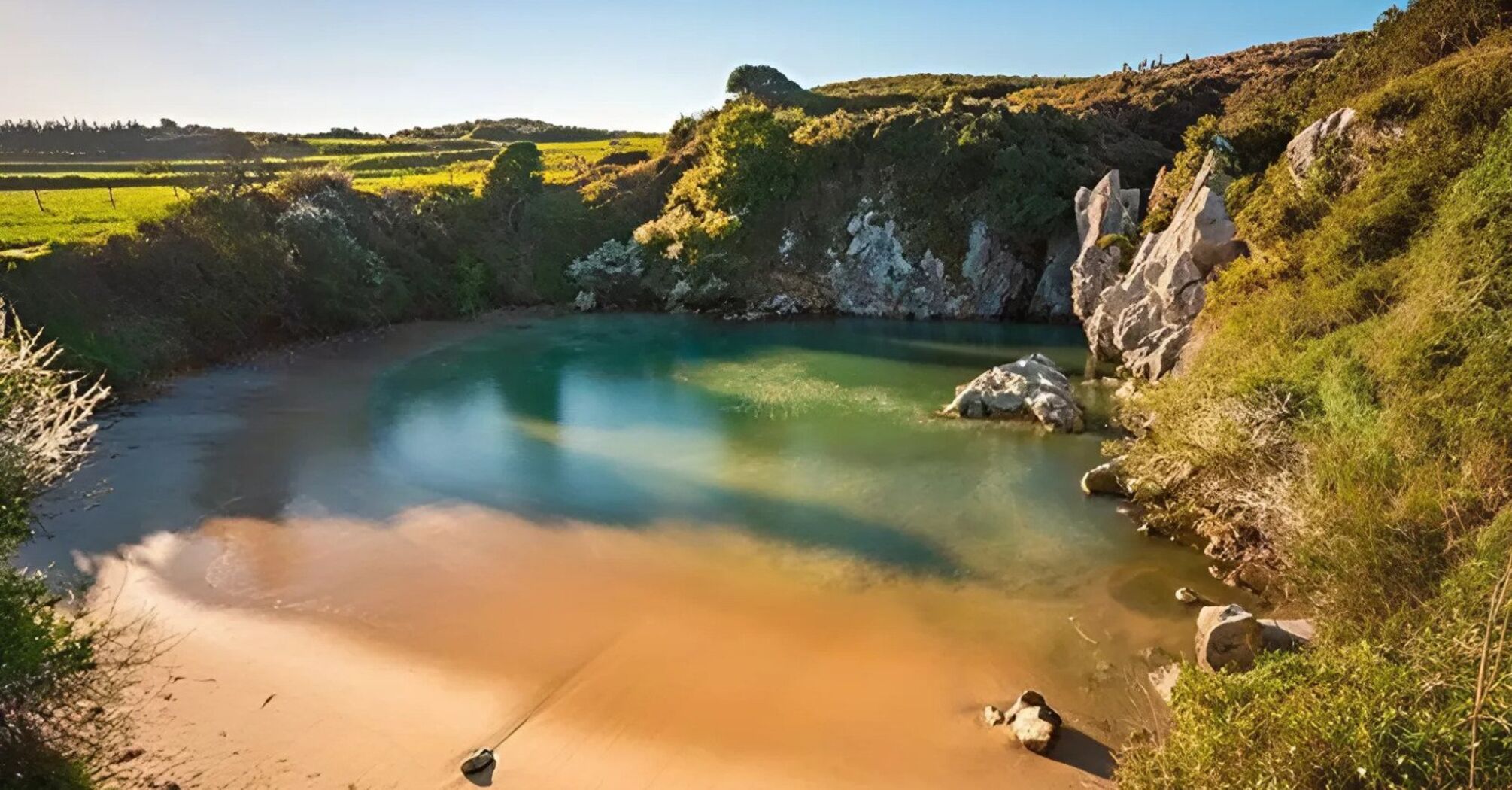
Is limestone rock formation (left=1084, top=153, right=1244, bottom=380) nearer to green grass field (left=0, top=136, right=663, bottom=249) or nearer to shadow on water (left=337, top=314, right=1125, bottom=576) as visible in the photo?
shadow on water (left=337, top=314, right=1125, bottom=576)

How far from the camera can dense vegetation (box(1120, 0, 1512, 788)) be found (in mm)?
6727

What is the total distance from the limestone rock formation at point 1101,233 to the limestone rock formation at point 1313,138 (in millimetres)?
11916

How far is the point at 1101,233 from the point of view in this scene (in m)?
34.8

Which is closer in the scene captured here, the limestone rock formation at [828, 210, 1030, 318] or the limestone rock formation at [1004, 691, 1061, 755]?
the limestone rock formation at [1004, 691, 1061, 755]

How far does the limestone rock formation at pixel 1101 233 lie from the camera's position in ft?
112

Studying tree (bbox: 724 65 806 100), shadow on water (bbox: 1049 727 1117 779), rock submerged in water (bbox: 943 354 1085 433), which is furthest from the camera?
tree (bbox: 724 65 806 100)

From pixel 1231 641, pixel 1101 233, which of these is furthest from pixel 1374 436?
pixel 1101 233

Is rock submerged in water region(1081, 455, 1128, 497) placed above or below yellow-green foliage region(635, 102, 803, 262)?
below

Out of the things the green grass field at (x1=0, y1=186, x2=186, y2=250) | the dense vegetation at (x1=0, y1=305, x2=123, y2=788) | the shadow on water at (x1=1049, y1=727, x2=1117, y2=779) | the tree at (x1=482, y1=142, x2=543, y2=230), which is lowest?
the shadow on water at (x1=1049, y1=727, x2=1117, y2=779)

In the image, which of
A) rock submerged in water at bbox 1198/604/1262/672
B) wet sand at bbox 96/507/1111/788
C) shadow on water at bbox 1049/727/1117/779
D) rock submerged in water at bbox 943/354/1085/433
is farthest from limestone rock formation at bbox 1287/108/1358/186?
shadow on water at bbox 1049/727/1117/779

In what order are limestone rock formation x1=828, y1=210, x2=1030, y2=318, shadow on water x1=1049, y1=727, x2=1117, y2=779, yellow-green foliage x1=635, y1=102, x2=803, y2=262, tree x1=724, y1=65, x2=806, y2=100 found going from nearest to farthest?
1. shadow on water x1=1049, y1=727, x2=1117, y2=779
2. limestone rock formation x1=828, y1=210, x2=1030, y2=318
3. yellow-green foliage x1=635, y1=102, x2=803, y2=262
4. tree x1=724, y1=65, x2=806, y2=100

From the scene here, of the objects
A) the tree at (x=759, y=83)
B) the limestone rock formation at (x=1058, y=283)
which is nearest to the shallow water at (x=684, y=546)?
the limestone rock formation at (x=1058, y=283)

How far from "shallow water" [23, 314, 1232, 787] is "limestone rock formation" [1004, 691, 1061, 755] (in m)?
0.51

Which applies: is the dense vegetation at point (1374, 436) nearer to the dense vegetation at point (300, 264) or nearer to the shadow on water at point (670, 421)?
the shadow on water at point (670, 421)
